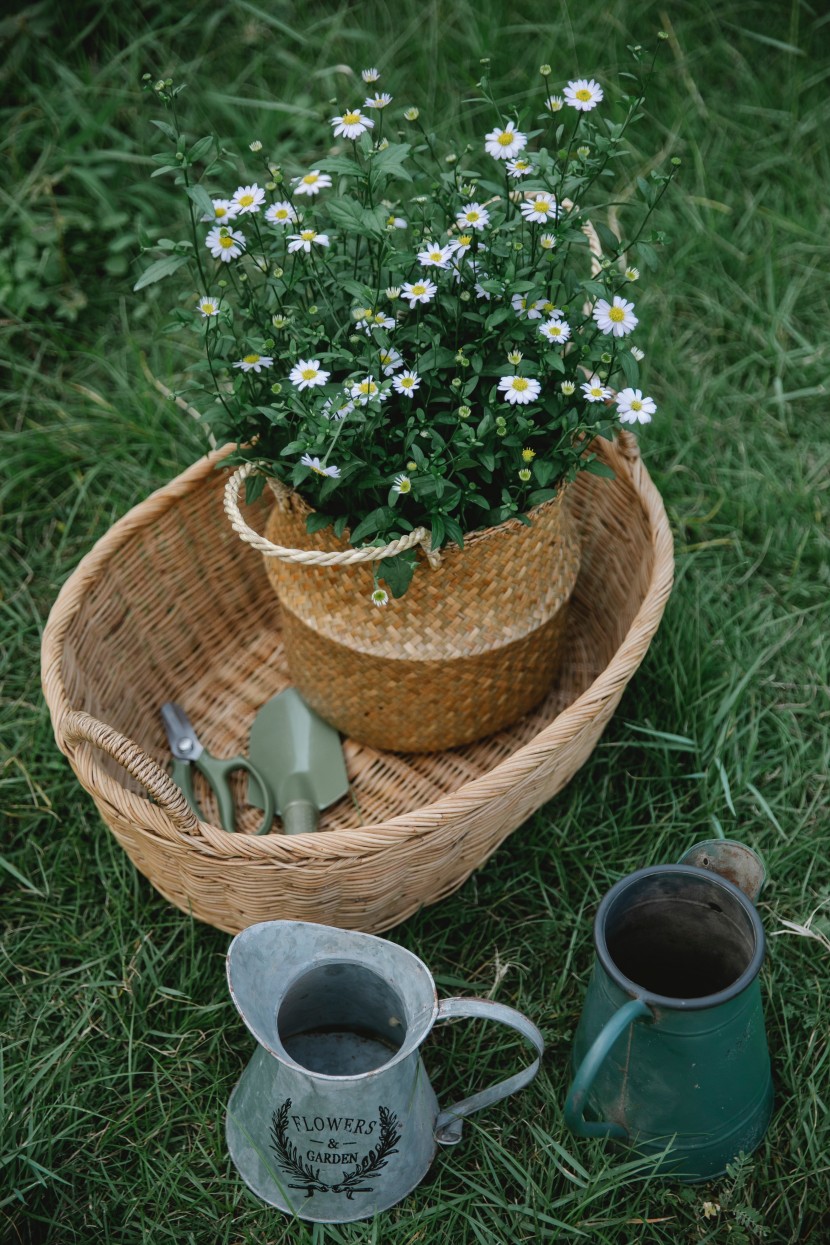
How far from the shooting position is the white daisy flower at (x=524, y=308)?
128 cm

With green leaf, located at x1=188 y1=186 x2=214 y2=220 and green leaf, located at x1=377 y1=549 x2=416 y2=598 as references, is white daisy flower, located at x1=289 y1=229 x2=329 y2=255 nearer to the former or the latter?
green leaf, located at x1=188 y1=186 x2=214 y2=220

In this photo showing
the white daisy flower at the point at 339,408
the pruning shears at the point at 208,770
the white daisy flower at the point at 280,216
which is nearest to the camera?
the white daisy flower at the point at 339,408

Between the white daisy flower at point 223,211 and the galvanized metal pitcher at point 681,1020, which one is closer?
the galvanized metal pitcher at point 681,1020

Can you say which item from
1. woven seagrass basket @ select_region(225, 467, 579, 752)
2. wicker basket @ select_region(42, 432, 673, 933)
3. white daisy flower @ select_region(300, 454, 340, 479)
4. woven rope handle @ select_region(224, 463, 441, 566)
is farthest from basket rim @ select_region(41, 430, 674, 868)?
white daisy flower @ select_region(300, 454, 340, 479)

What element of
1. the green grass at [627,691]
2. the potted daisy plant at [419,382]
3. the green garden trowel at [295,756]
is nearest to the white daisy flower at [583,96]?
the potted daisy plant at [419,382]

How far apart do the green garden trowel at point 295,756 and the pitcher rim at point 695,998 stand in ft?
1.60

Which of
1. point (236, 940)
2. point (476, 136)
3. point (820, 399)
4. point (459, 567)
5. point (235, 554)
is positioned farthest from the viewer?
point (476, 136)

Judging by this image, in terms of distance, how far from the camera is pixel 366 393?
121cm

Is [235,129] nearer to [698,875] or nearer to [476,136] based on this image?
[476,136]

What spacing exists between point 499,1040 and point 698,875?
0.37m

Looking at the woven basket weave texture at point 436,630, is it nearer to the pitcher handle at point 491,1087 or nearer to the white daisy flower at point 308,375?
the white daisy flower at point 308,375

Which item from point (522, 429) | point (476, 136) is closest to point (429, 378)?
point (522, 429)

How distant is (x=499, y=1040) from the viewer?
1.43m

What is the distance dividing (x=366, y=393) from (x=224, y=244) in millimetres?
256
